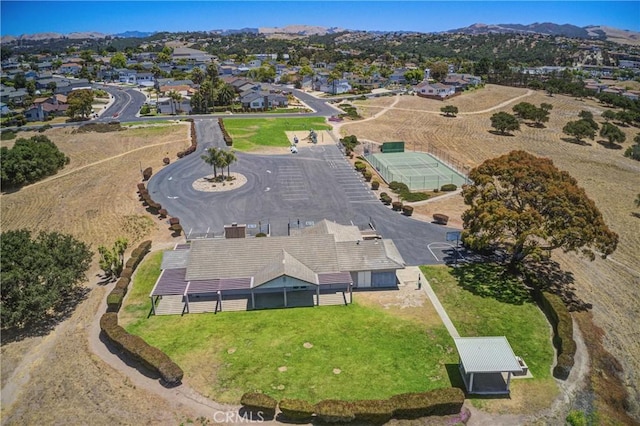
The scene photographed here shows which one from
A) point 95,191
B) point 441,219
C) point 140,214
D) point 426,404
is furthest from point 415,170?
point 426,404

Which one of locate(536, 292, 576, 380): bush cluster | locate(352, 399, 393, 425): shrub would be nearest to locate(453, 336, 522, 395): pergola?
locate(536, 292, 576, 380): bush cluster

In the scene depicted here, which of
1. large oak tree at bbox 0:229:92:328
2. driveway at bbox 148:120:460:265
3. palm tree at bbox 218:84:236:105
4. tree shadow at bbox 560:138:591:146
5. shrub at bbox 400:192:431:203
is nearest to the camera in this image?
large oak tree at bbox 0:229:92:328

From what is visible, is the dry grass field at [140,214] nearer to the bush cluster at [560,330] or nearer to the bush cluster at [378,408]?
the bush cluster at [560,330]

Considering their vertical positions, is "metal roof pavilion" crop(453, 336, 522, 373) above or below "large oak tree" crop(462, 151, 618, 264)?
below

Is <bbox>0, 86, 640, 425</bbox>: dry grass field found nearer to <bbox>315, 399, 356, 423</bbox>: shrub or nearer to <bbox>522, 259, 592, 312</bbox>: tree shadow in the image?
<bbox>522, 259, 592, 312</bbox>: tree shadow
